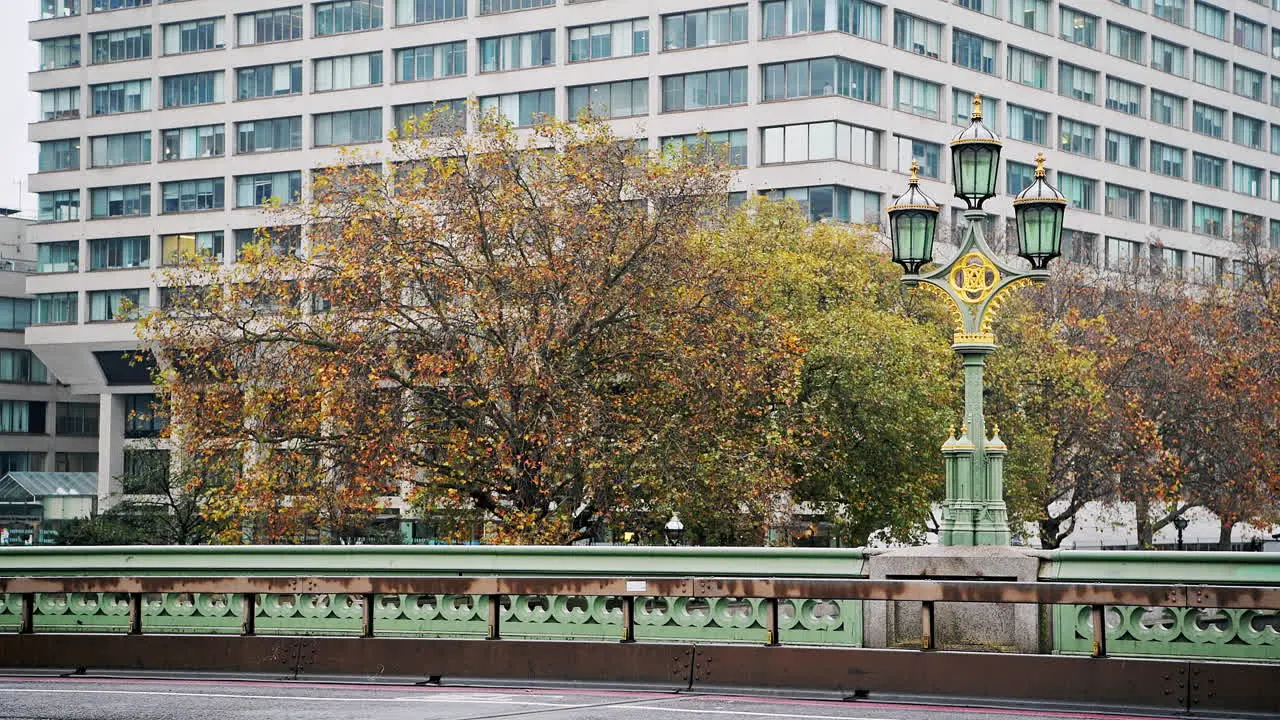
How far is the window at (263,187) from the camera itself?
88.5 meters

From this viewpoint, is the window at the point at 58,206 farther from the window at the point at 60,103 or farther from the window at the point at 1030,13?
the window at the point at 1030,13

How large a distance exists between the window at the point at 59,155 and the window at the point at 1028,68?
47.6 meters

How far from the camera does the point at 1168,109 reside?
96.2 m

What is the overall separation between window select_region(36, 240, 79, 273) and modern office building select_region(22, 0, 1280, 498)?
14 cm

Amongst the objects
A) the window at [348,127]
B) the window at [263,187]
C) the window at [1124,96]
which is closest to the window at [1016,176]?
the window at [1124,96]

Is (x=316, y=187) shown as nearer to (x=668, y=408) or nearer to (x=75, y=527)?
(x=668, y=408)

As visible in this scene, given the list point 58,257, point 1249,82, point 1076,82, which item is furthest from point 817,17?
point 58,257

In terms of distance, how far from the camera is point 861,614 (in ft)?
54.3

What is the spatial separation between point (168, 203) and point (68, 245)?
6330 millimetres

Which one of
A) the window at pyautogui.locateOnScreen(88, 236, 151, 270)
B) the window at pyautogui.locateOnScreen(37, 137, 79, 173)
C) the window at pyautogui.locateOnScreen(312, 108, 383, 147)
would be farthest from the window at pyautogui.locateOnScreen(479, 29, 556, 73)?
the window at pyautogui.locateOnScreen(37, 137, 79, 173)

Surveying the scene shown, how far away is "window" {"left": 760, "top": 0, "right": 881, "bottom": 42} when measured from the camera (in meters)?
76.1

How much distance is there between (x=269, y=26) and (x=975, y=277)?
7457cm

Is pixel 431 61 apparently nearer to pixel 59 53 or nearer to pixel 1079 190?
pixel 59 53

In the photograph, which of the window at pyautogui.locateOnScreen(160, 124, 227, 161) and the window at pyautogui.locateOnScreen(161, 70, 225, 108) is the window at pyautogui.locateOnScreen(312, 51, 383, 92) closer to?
the window at pyautogui.locateOnScreen(161, 70, 225, 108)
